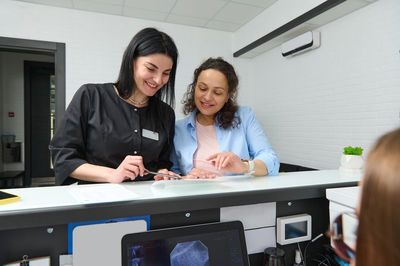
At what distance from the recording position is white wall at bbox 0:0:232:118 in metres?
3.64

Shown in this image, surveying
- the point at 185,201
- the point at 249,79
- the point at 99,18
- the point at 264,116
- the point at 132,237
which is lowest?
the point at 132,237

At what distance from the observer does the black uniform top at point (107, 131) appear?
129 cm

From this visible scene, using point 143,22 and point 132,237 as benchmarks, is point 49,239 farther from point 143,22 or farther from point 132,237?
point 143,22

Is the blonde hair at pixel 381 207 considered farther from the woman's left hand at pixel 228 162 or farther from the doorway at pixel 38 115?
the doorway at pixel 38 115

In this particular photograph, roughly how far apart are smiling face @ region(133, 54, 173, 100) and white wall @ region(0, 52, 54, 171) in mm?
5553

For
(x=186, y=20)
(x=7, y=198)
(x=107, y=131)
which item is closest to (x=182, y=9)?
(x=186, y=20)

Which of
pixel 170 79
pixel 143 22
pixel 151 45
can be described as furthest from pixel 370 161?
pixel 143 22

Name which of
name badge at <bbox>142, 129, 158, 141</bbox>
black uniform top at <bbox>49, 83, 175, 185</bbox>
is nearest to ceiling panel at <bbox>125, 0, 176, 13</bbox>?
black uniform top at <bbox>49, 83, 175, 185</bbox>

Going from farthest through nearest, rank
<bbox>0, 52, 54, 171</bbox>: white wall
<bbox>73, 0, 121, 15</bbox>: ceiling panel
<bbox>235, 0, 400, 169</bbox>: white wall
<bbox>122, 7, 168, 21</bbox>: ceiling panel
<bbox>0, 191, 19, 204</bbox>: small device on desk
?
<bbox>0, 52, 54, 171</bbox>: white wall < <bbox>122, 7, 168, 21</bbox>: ceiling panel < <bbox>73, 0, 121, 15</bbox>: ceiling panel < <bbox>235, 0, 400, 169</bbox>: white wall < <bbox>0, 191, 19, 204</bbox>: small device on desk

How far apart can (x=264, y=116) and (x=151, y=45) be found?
3283mm

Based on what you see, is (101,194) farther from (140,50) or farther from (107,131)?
(140,50)

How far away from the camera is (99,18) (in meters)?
4.01

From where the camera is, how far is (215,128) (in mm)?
1820

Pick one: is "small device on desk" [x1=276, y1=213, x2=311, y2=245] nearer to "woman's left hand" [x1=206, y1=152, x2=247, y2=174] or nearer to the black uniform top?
"woman's left hand" [x1=206, y1=152, x2=247, y2=174]
